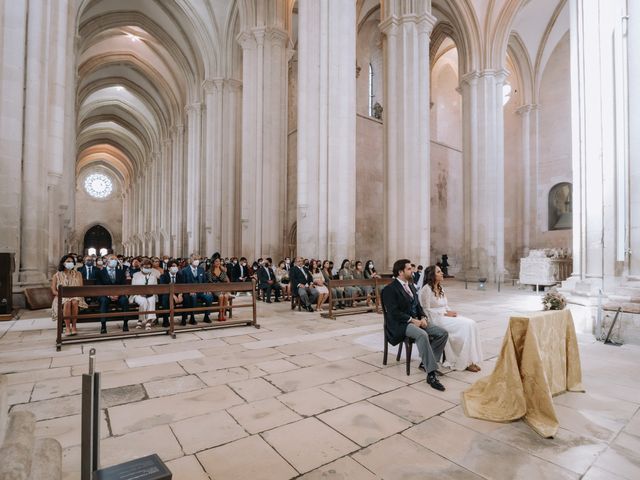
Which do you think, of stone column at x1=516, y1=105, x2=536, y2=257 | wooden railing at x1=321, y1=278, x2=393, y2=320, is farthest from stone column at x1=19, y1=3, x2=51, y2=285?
stone column at x1=516, y1=105, x2=536, y2=257

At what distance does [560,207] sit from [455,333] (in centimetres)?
2206

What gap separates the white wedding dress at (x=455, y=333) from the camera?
4582 mm

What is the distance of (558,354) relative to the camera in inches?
153

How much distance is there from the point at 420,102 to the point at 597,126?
27.2 ft

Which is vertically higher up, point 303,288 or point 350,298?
point 303,288

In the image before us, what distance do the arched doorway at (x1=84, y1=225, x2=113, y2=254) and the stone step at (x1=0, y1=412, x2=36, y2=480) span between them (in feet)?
167

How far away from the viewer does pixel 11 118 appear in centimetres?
858

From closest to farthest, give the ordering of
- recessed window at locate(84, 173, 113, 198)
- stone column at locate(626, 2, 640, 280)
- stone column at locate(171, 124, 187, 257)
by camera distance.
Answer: stone column at locate(626, 2, 640, 280) → stone column at locate(171, 124, 187, 257) → recessed window at locate(84, 173, 113, 198)

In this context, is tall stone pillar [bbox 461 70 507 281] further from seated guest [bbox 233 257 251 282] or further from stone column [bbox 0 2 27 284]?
stone column [bbox 0 2 27 284]

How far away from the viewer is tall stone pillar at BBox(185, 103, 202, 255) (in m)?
21.9

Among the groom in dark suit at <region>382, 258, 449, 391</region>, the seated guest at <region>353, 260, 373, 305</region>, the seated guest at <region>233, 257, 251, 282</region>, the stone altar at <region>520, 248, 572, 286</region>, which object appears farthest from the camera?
the stone altar at <region>520, 248, 572, 286</region>

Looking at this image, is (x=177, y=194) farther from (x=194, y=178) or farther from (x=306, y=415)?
(x=306, y=415)

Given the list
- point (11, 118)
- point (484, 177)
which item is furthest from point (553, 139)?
point (11, 118)

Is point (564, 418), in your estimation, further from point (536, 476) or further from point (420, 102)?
point (420, 102)
